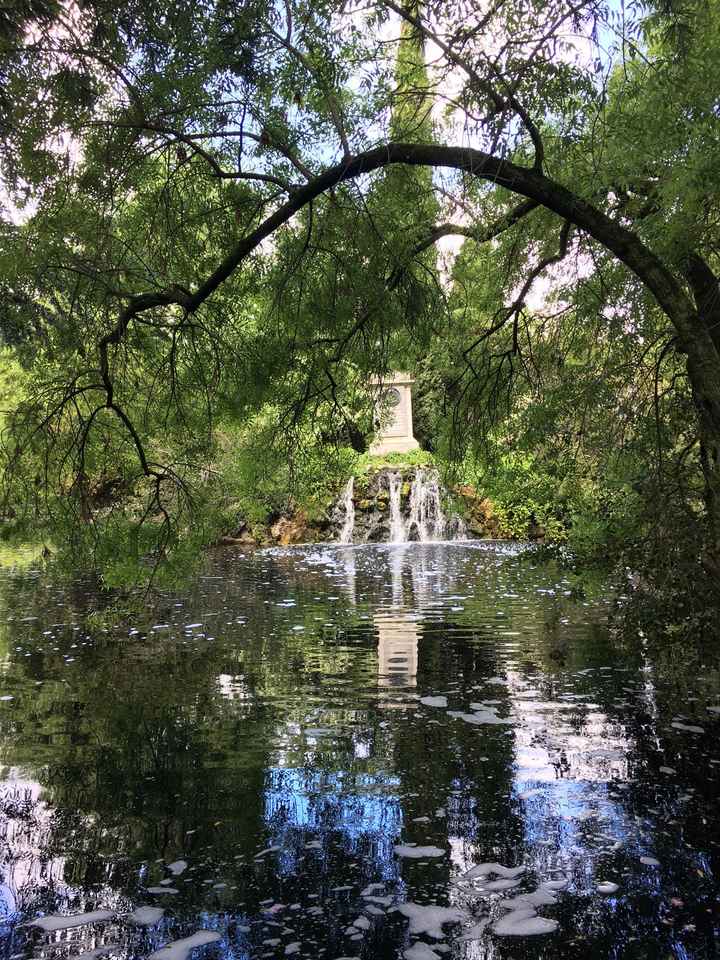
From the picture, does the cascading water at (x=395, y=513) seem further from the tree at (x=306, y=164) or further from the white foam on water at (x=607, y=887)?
the white foam on water at (x=607, y=887)

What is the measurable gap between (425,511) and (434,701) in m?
18.8

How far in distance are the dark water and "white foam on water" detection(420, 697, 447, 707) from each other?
0.22 feet

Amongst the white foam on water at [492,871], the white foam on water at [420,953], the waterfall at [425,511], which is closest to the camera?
the white foam on water at [420,953]

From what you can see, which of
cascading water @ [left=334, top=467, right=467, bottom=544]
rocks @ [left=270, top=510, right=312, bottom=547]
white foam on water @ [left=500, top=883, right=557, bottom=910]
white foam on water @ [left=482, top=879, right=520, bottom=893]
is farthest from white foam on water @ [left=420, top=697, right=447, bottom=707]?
rocks @ [left=270, top=510, right=312, bottom=547]

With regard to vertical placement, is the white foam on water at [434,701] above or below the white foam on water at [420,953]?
above

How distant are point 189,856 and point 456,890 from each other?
4.47 feet

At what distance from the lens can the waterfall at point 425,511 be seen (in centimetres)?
2552

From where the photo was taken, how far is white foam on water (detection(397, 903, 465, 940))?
3.52 metres

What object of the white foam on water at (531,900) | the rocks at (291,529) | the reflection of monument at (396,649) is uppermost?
the rocks at (291,529)

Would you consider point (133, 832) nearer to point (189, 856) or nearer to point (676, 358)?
point (189, 856)

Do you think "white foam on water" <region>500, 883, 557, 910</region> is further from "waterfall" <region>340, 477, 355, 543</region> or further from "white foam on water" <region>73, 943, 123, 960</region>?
"waterfall" <region>340, 477, 355, 543</region>

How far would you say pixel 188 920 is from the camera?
362 cm

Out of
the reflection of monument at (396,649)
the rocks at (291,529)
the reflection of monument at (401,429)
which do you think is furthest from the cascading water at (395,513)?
the reflection of monument at (396,649)

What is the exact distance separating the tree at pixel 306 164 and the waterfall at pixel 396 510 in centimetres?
1789
